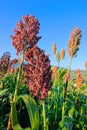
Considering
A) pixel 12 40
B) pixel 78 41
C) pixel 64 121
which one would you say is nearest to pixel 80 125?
pixel 64 121

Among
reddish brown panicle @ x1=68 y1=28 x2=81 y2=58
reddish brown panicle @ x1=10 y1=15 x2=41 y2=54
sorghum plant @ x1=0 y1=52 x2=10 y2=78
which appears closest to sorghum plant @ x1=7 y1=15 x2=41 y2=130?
reddish brown panicle @ x1=10 y1=15 x2=41 y2=54

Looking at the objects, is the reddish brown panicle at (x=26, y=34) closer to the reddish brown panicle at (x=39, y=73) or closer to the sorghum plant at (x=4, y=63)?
the reddish brown panicle at (x=39, y=73)

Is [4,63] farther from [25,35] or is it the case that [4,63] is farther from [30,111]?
[30,111]

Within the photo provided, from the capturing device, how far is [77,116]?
22.1ft

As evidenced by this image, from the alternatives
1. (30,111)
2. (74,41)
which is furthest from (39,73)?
(74,41)

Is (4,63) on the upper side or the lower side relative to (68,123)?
upper

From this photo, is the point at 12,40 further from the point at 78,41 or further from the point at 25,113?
the point at 25,113

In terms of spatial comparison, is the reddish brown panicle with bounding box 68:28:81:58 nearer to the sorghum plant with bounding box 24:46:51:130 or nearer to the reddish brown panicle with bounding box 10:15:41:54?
the reddish brown panicle with bounding box 10:15:41:54

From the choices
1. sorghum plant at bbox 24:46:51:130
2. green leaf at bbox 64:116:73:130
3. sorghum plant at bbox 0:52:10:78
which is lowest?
green leaf at bbox 64:116:73:130

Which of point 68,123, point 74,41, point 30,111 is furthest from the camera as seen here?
point 74,41

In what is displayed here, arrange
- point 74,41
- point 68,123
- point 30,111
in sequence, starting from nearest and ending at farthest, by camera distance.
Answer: point 30,111, point 68,123, point 74,41

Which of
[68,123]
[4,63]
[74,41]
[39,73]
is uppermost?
[74,41]

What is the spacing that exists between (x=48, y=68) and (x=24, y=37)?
1.64 ft

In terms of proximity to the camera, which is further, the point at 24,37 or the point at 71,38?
the point at 71,38
